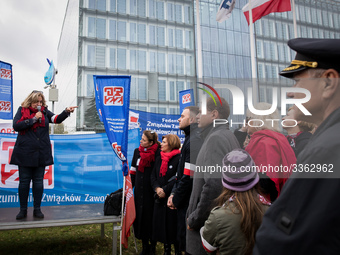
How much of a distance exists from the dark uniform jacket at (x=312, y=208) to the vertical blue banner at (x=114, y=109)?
12.3ft

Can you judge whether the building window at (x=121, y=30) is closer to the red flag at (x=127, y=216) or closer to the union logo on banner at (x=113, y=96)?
the union logo on banner at (x=113, y=96)

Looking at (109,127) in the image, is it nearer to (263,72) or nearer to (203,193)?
(203,193)

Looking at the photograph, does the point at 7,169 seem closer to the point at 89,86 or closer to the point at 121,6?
the point at 89,86

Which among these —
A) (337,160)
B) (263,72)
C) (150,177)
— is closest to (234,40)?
(263,72)

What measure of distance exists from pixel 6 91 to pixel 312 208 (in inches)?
337

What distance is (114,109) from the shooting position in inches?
177

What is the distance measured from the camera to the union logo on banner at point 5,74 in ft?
24.1

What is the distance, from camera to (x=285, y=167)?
230cm

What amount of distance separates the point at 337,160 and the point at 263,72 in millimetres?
27632

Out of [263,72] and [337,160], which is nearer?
[337,160]

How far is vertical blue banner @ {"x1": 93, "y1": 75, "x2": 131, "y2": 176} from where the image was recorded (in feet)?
14.5

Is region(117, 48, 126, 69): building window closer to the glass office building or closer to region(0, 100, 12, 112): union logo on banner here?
the glass office building

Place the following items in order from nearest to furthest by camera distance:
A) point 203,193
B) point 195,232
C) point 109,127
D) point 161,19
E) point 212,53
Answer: point 203,193 < point 195,232 < point 109,127 < point 212,53 < point 161,19

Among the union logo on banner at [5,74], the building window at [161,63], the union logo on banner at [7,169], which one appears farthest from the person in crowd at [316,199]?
the building window at [161,63]
